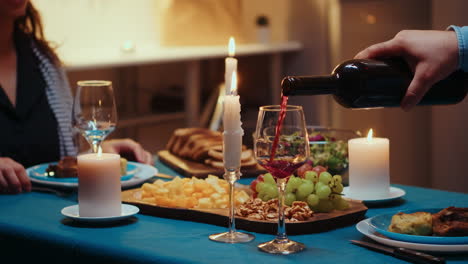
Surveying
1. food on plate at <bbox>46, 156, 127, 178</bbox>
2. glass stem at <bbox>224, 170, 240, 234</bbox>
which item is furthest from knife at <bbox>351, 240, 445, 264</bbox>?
food on plate at <bbox>46, 156, 127, 178</bbox>

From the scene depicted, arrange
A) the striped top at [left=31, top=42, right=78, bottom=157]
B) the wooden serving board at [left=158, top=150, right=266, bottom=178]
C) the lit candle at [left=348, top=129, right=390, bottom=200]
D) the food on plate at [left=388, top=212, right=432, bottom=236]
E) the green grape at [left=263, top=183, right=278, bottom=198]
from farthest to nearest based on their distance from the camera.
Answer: the striped top at [left=31, top=42, right=78, bottom=157], the wooden serving board at [left=158, top=150, right=266, bottom=178], the lit candle at [left=348, top=129, right=390, bottom=200], the green grape at [left=263, top=183, right=278, bottom=198], the food on plate at [left=388, top=212, right=432, bottom=236]

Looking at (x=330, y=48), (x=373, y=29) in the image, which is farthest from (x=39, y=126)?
(x=330, y=48)

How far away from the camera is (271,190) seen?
4.19 ft

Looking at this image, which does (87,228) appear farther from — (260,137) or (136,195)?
(260,137)

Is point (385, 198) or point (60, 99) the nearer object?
point (385, 198)

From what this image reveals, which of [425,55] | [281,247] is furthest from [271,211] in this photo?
[425,55]

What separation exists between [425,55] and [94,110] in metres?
0.72

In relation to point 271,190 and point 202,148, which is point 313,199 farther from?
point 202,148

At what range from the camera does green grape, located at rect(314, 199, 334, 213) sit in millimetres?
1217

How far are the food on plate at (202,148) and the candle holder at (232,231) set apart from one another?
617 mm

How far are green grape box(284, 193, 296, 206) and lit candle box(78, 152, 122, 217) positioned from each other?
1.06ft

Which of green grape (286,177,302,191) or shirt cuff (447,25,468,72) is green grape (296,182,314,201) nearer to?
green grape (286,177,302,191)

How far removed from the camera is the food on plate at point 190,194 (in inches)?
50.6

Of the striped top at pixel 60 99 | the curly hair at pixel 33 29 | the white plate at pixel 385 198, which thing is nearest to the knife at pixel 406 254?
the white plate at pixel 385 198
